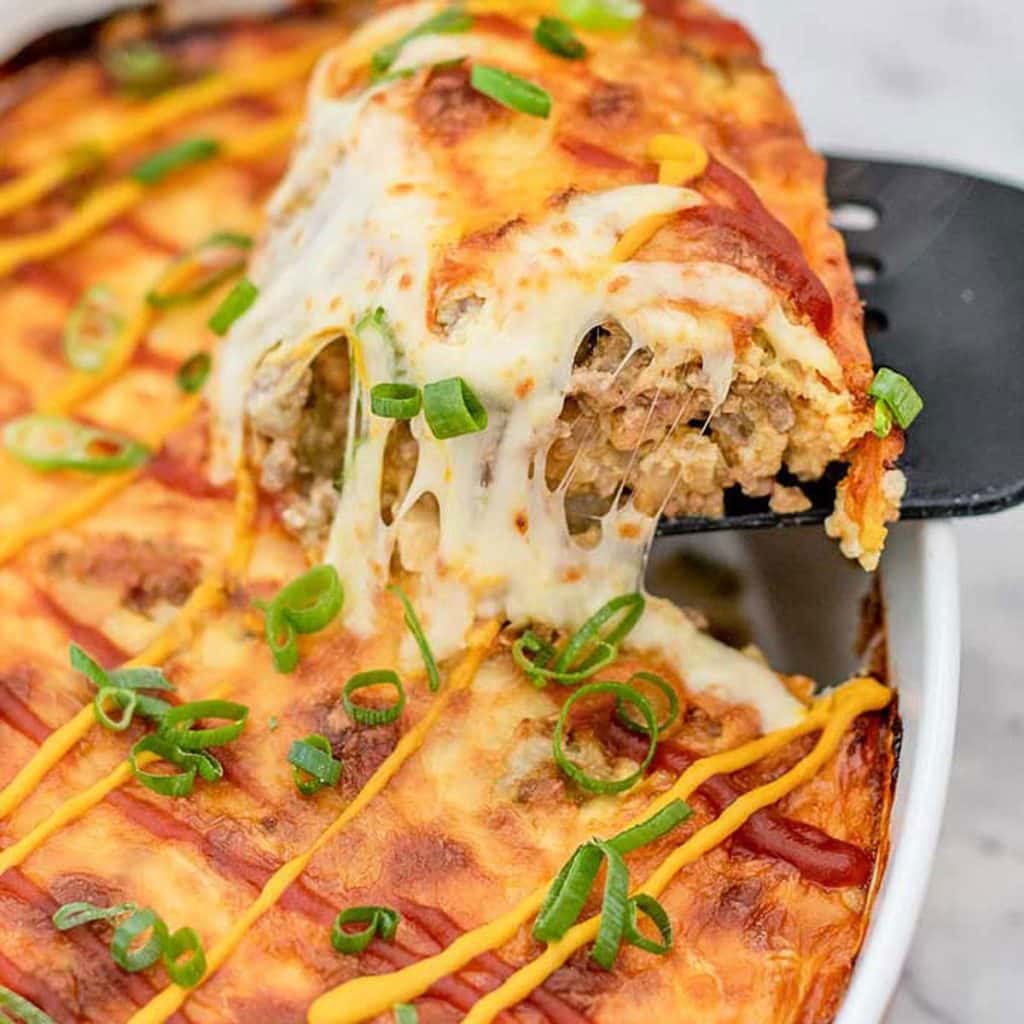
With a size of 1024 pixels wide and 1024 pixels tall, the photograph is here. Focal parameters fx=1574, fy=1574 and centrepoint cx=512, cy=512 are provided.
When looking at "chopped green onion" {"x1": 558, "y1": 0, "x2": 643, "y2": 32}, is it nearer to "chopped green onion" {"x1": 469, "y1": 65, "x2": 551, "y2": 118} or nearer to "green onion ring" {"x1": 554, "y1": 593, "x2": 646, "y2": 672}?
"chopped green onion" {"x1": 469, "y1": 65, "x2": 551, "y2": 118}

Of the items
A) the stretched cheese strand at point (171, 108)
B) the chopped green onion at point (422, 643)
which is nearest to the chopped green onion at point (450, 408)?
the chopped green onion at point (422, 643)

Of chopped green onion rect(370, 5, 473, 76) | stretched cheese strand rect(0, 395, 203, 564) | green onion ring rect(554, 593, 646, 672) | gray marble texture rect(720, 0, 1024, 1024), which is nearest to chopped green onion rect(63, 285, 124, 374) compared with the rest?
stretched cheese strand rect(0, 395, 203, 564)

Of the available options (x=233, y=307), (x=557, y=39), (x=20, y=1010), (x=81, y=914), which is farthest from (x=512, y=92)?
(x=20, y=1010)

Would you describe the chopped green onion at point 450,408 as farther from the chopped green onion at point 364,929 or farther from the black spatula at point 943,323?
the chopped green onion at point 364,929

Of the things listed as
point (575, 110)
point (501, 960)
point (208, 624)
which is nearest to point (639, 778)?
point (501, 960)

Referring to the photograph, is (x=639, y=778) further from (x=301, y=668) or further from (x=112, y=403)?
(x=112, y=403)

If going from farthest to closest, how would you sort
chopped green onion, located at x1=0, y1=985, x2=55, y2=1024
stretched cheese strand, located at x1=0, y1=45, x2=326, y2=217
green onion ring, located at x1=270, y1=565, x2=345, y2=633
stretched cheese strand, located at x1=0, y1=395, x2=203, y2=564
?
1. stretched cheese strand, located at x1=0, y1=45, x2=326, y2=217
2. stretched cheese strand, located at x1=0, y1=395, x2=203, y2=564
3. green onion ring, located at x1=270, y1=565, x2=345, y2=633
4. chopped green onion, located at x1=0, y1=985, x2=55, y2=1024

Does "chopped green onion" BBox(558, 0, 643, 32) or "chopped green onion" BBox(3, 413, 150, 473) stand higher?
"chopped green onion" BBox(558, 0, 643, 32)
